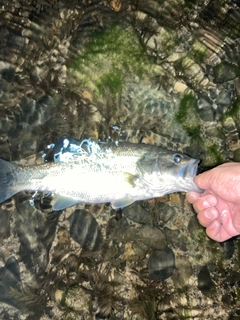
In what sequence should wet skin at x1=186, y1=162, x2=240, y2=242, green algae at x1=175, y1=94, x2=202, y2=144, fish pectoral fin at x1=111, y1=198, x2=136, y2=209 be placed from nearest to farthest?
wet skin at x1=186, y1=162, x2=240, y2=242 < fish pectoral fin at x1=111, y1=198, x2=136, y2=209 < green algae at x1=175, y1=94, x2=202, y2=144

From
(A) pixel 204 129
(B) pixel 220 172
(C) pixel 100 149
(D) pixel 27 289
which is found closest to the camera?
(B) pixel 220 172

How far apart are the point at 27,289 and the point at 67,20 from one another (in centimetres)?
398

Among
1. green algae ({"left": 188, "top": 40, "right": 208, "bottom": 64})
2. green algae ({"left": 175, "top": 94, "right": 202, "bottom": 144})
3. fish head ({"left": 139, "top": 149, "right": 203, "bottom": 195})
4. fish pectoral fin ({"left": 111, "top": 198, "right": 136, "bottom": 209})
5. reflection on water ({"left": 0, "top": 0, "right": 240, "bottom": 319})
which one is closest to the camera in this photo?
fish head ({"left": 139, "top": 149, "right": 203, "bottom": 195})

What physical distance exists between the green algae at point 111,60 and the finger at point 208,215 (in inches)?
84.2

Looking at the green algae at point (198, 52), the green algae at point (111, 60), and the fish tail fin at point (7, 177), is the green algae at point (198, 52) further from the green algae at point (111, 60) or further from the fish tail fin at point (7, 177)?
the fish tail fin at point (7, 177)

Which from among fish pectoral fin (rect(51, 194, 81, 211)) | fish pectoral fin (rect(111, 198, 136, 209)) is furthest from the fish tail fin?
fish pectoral fin (rect(111, 198, 136, 209))

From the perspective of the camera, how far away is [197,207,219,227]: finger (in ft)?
14.9

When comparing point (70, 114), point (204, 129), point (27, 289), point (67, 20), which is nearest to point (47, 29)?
point (67, 20)

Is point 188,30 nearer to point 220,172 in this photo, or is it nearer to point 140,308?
point 220,172

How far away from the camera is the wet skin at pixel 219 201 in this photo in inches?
159

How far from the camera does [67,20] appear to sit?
5.22m

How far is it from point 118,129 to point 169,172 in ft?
4.08

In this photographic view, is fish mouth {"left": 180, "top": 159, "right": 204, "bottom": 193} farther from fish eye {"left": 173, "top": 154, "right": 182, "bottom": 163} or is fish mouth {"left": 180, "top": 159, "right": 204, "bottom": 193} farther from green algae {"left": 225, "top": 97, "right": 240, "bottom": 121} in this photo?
green algae {"left": 225, "top": 97, "right": 240, "bottom": 121}

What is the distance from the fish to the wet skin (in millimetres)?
211
